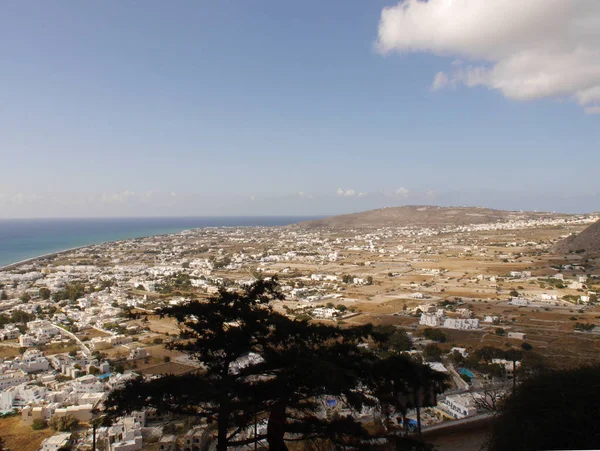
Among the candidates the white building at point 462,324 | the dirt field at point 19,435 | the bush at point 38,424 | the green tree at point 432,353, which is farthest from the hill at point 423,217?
the dirt field at point 19,435

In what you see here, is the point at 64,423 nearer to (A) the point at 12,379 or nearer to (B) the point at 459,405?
(A) the point at 12,379

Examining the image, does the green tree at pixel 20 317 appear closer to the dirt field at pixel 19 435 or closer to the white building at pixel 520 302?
the dirt field at pixel 19 435

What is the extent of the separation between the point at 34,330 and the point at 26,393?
978 cm

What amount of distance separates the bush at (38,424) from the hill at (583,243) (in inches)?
1921

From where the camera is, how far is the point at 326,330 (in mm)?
4766

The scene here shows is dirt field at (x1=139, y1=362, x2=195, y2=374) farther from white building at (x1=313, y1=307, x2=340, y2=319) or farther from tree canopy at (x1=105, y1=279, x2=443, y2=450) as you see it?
tree canopy at (x1=105, y1=279, x2=443, y2=450)

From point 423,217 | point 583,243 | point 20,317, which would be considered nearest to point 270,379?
point 20,317

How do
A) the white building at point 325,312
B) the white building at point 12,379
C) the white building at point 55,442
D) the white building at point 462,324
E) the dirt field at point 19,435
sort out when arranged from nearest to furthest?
the white building at point 55,442, the dirt field at point 19,435, the white building at point 12,379, the white building at point 462,324, the white building at point 325,312

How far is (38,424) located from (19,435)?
0.50 metres

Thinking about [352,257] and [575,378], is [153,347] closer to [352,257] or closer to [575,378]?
[575,378]

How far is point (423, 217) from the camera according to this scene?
387 ft

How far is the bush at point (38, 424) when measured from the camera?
1109cm

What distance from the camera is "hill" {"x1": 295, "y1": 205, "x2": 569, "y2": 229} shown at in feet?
352

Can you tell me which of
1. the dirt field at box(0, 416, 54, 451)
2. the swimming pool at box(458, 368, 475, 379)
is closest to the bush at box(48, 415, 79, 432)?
the dirt field at box(0, 416, 54, 451)
